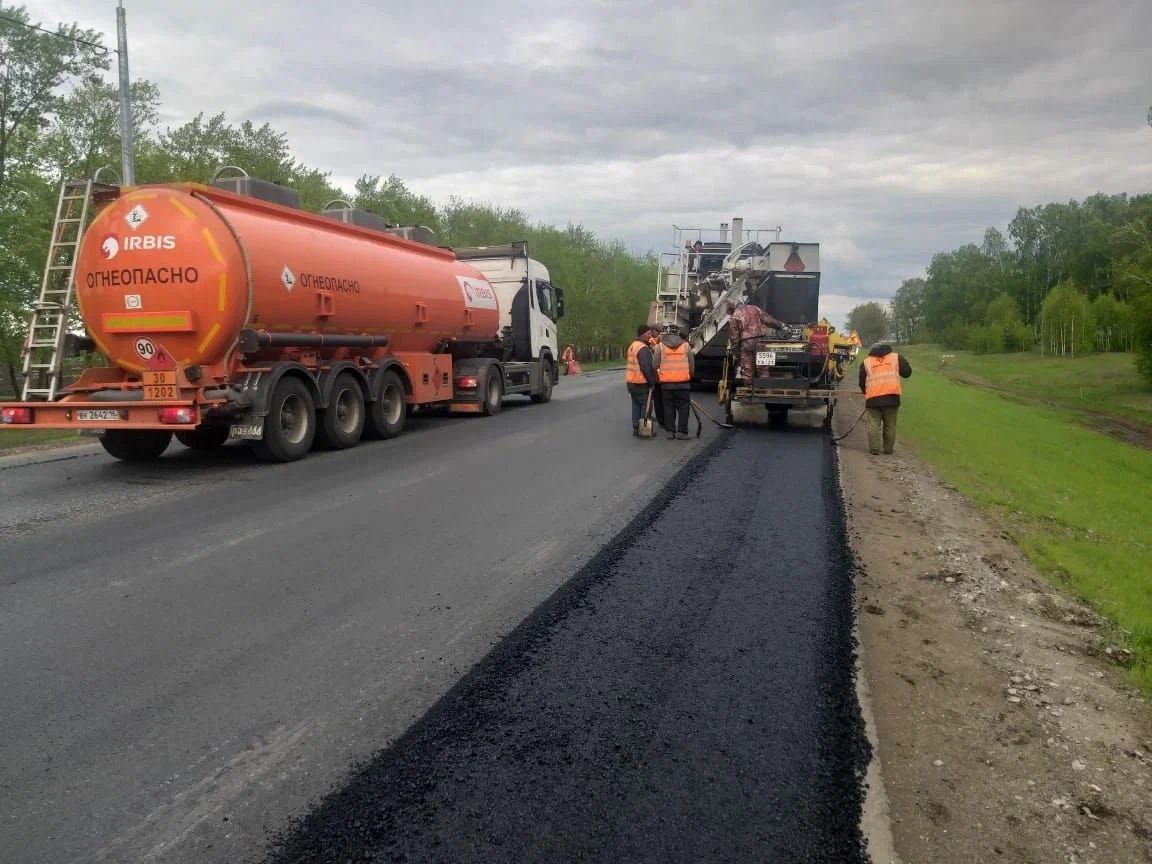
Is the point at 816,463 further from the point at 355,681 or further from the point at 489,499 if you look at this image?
the point at 355,681

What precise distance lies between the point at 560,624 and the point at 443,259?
11.1m

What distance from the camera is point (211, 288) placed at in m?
8.62

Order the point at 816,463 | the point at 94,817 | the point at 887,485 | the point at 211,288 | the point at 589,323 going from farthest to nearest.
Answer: the point at 589,323
the point at 816,463
the point at 887,485
the point at 211,288
the point at 94,817

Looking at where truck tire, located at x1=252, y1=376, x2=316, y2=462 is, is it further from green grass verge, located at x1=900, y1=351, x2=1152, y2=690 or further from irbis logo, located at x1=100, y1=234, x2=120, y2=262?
green grass verge, located at x1=900, y1=351, x2=1152, y2=690

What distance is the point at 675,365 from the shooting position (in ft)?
39.2

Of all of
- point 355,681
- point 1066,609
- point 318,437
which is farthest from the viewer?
point 318,437

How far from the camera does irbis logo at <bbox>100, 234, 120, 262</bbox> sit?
29.0ft

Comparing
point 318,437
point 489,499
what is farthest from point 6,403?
point 489,499

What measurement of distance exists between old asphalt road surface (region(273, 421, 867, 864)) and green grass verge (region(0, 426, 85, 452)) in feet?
34.5

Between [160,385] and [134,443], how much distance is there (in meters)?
1.34

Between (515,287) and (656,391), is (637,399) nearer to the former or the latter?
(656,391)

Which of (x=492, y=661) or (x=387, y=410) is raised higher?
(x=387, y=410)

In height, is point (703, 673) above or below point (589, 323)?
below

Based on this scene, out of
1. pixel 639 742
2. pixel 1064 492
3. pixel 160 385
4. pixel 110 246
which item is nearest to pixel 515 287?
pixel 110 246
